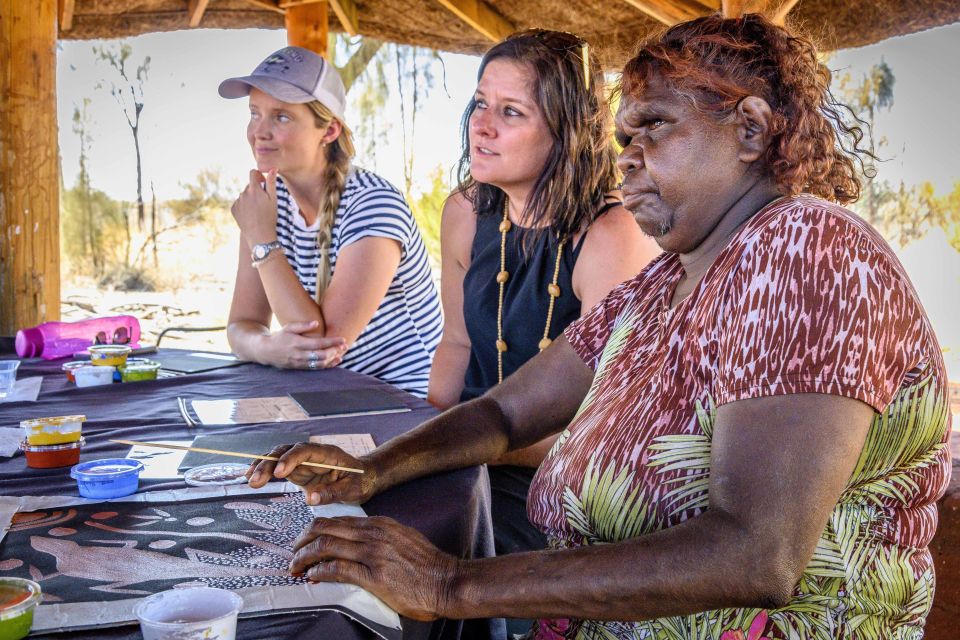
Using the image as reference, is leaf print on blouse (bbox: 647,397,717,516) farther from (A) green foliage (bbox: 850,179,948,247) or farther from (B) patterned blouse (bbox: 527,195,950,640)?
(A) green foliage (bbox: 850,179,948,247)

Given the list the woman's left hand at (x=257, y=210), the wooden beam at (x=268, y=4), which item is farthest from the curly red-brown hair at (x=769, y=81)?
the wooden beam at (x=268, y=4)

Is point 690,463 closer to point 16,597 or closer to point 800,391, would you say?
point 800,391

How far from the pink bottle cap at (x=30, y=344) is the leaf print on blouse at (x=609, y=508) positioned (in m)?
2.03

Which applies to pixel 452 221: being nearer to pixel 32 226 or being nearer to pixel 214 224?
pixel 32 226

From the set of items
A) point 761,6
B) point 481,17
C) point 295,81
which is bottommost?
point 295,81

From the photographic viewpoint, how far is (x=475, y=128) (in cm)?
232

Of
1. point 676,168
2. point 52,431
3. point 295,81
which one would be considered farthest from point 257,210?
point 676,168

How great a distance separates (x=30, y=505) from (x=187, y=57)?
977 centimetres

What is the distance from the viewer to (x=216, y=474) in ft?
4.78

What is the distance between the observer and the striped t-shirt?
2.95m

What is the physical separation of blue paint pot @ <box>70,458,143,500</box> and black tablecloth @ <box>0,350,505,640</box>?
52 mm

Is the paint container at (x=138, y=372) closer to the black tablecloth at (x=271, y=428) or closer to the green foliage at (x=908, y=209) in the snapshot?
the black tablecloth at (x=271, y=428)

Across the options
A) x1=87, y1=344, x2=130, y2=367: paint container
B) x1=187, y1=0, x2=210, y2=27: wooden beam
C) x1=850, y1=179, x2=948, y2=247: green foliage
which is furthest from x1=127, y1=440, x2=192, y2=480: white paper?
x1=850, y1=179, x2=948, y2=247: green foliage

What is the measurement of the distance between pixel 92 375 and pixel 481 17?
3859 millimetres
